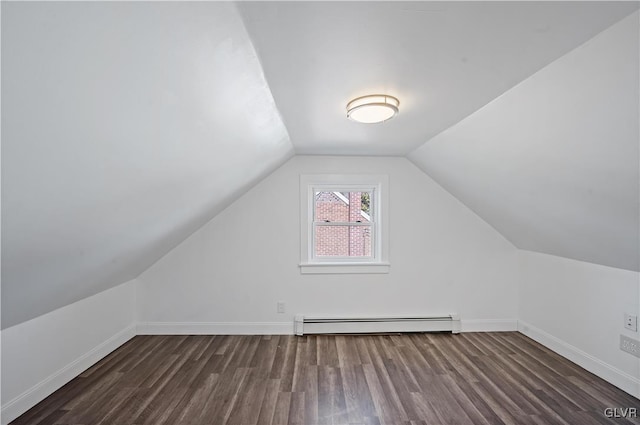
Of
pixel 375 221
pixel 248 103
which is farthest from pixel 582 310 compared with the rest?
pixel 248 103

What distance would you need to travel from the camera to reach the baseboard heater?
3.60 m

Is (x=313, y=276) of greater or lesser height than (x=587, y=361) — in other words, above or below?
above

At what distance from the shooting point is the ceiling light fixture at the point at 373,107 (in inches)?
72.7

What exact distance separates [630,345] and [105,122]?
3.68 meters

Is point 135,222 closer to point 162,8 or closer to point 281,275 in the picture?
point 162,8

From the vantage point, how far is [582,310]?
286 cm

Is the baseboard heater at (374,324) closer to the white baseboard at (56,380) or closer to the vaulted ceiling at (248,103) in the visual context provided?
the vaulted ceiling at (248,103)

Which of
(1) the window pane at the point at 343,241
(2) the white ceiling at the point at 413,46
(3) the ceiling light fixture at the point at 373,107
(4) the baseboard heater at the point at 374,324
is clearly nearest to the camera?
(2) the white ceiling at the point at 413,46

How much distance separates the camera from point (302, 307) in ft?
12.1

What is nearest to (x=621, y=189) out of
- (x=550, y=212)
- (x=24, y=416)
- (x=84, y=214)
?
(x=550, y=212)

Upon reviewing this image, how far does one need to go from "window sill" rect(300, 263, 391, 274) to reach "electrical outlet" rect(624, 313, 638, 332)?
2.05 m

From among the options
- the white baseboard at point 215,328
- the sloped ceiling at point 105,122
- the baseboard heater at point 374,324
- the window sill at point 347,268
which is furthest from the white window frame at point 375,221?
the sloped ceiling at point 105,122

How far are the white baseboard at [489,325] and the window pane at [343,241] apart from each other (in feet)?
4.63

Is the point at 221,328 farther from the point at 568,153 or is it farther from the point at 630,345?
the point at 630,345
